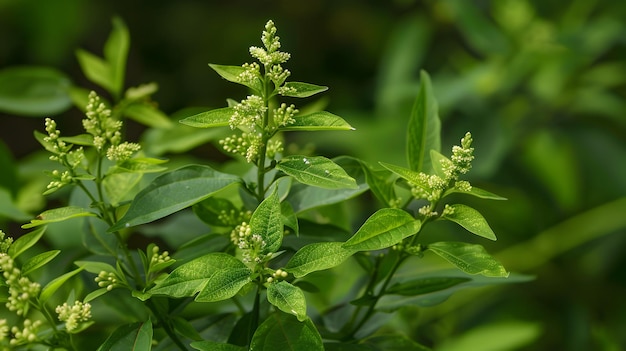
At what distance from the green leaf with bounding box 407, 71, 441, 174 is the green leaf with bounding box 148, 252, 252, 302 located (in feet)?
0.62

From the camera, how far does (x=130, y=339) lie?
54 cm

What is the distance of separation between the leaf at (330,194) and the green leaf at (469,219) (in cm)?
10

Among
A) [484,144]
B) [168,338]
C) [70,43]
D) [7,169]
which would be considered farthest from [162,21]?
[168,338]

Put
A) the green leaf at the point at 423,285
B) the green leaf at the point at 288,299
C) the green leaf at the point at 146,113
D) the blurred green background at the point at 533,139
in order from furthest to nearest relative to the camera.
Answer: the blurred green background at the point at 533,139 → the green leaf at the point at 146,113 → the green leaf at the point at 423,285 → the green leaf at the point at 288,299

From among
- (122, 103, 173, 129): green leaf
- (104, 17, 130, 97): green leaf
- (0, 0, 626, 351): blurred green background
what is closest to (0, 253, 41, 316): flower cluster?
(122, 103, 173, 129): green leaf

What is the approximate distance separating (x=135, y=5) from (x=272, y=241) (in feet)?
7.28

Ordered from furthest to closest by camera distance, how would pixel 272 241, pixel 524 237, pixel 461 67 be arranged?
pixel 461 67
pixel 524 237
pixel 272 241

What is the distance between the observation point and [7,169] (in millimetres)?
857

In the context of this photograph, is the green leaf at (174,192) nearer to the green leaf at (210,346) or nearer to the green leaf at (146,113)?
the green leaf at (210,346)

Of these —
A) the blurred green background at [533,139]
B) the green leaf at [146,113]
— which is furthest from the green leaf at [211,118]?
the blurred green background at [533,139]

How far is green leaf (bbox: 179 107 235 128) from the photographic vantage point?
528 mm

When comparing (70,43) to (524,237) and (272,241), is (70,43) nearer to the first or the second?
(524,237)

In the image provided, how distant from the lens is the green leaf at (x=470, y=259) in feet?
1.70

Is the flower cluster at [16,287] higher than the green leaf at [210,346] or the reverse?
higher
